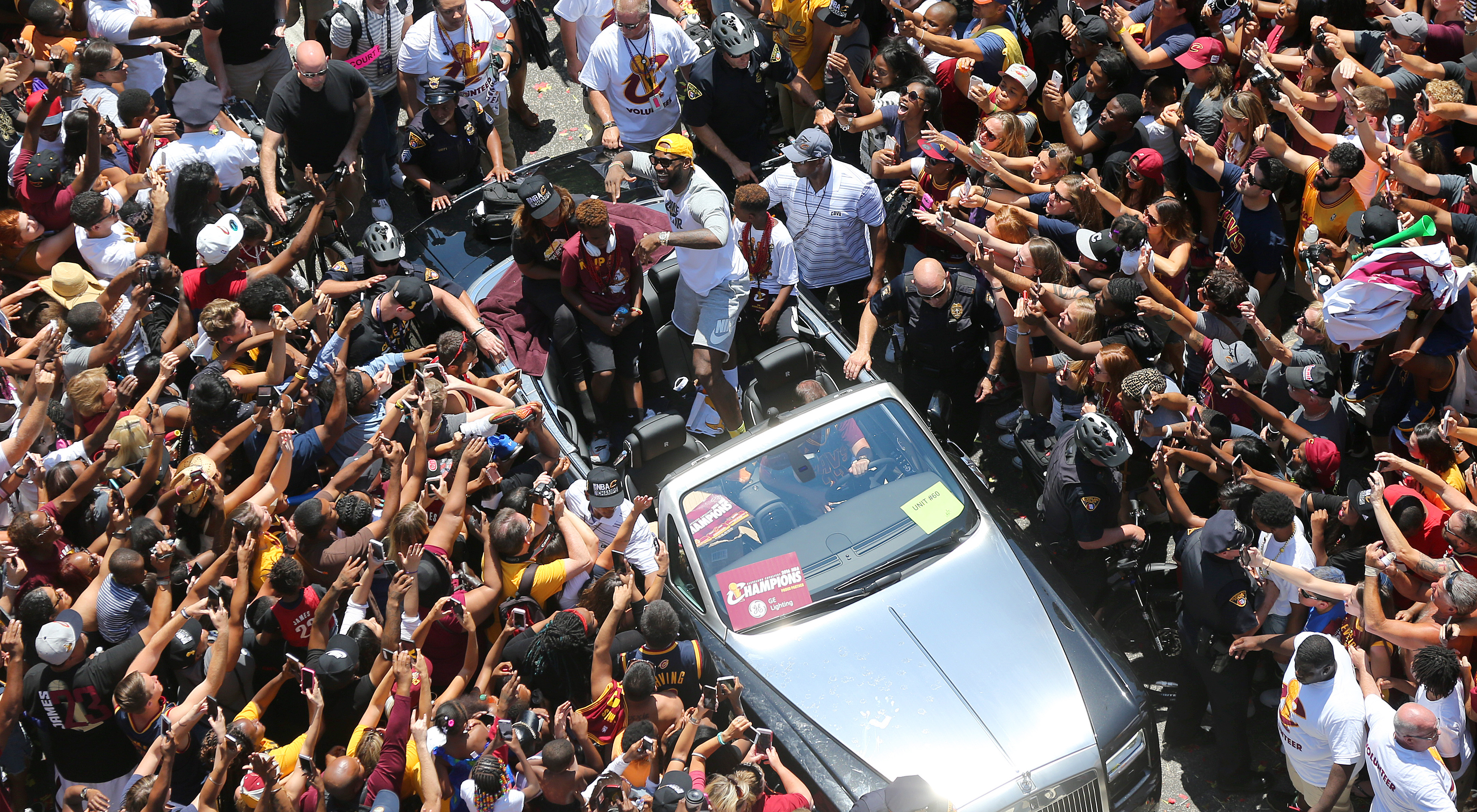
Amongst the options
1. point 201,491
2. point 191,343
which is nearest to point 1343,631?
point 201,491

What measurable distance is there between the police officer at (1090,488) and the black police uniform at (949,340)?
1051 mm

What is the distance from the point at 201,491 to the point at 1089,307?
16.5ft

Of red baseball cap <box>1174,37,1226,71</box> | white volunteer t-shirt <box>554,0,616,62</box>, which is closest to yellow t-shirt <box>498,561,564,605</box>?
white volunteer t-shirt <box>554,0,616,62</box>

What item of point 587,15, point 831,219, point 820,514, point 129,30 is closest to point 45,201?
point 129,30

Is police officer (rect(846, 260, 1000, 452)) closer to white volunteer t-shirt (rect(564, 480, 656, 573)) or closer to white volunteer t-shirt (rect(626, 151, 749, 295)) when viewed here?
white volunteer t-shirt (rect(626, 151, 749, 295))

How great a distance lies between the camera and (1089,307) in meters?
7.42

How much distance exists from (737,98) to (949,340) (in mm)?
2722

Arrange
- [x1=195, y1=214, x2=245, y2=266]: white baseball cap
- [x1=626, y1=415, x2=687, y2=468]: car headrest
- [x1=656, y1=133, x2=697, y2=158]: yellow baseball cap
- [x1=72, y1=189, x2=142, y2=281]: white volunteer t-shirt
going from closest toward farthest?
[x1=626, y1=415, x2=687, y2=468]: car headrest < [x1=656, y1=133, x2=697, y2=158]: yellow baseball cap < [x1=195, y1=214, x2=245, y2=266]: white baseball cap < [x1=72, y1=189, x2=142, y2=281]: white volunteer t-shirt

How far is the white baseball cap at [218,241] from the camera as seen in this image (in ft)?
25.2

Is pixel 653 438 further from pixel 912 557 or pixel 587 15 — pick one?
pixel 587 15

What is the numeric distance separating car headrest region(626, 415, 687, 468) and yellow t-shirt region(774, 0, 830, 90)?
413 centimetres

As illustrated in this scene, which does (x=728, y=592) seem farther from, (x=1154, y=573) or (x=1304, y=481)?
(x=1304, y=481)

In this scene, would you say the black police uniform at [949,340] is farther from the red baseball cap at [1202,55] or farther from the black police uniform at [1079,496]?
the red baseball cap at [1202,55]

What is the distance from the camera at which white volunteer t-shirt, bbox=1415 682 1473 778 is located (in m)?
5.50
